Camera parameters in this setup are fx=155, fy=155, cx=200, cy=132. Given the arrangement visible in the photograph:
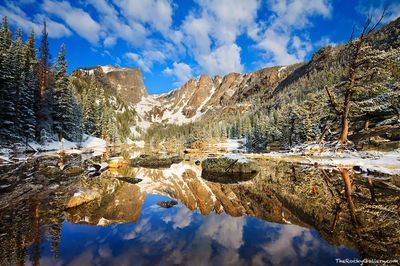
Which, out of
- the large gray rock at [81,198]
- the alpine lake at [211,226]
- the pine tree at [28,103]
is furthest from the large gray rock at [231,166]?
the pine tree at [28,103]

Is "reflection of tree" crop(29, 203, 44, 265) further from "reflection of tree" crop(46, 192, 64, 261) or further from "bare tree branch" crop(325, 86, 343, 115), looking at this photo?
"bare tree branch" crop(325, 86, 343, 115)

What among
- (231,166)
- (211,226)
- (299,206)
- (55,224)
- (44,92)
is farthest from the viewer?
(44,92)

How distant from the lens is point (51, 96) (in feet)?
103

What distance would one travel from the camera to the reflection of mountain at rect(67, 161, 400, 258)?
11.8ft

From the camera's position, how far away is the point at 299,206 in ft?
18.1

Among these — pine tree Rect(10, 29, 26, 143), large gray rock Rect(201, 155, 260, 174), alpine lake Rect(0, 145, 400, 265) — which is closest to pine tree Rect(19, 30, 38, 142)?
pine tree Rect(10, 29, 26, 143)

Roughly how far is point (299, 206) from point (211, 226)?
3297mm

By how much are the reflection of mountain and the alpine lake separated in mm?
31

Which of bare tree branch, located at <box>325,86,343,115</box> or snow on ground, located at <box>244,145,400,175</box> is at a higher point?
bare tree branch, located at <box>325,86,343,115</box>

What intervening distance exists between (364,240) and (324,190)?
3.97 meters

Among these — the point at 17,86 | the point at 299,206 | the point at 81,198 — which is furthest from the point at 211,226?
the point at 17,86

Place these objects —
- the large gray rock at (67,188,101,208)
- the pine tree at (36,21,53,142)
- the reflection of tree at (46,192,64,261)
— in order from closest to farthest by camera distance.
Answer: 1. the reflection of tree at (46,192,64,261)
2. the large gray rock at (67,188,101,208)
3. the pine tree at (36,21,53,142)

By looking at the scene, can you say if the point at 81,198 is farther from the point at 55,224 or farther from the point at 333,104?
the point at 333,104

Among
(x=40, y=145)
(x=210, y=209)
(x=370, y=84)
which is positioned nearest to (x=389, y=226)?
(x=210, y=209)
